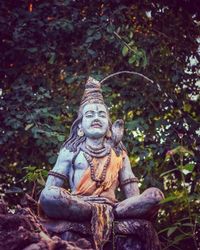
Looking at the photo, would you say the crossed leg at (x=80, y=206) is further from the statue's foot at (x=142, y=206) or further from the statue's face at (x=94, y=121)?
the statue's face at (x=94, y=121)

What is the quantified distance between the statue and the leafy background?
1144 mm

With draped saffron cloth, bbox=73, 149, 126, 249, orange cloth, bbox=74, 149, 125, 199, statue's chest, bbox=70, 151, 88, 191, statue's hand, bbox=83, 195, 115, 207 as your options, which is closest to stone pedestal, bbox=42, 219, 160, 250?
draped saffron cloth, bbox=73, 149, 126, 249

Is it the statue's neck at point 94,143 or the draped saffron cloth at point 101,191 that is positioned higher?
the statue's neck at point 94,143

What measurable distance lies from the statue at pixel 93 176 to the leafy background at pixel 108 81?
1.14 m

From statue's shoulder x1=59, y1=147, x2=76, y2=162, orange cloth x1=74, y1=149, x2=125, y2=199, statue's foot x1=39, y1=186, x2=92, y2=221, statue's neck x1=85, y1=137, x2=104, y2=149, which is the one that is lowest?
statue's foot x1=39, y1=186, x2=92, y2=221

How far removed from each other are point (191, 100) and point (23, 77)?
178 centimetres

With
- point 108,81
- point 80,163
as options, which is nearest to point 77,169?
point 80,163

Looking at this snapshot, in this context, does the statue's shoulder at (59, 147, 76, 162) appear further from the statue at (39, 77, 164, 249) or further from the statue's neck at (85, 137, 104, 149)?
the statue's neck at (85, 137, 104, 149)

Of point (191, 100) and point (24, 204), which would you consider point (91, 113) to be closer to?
point (24, 204)

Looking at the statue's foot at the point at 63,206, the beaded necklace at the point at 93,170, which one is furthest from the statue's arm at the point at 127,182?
the statue's foot at the point at 63,206

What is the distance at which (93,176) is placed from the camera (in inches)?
171

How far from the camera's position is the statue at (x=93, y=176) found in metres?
3.92

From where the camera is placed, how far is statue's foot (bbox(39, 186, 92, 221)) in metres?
3.87

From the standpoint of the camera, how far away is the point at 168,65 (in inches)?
248
